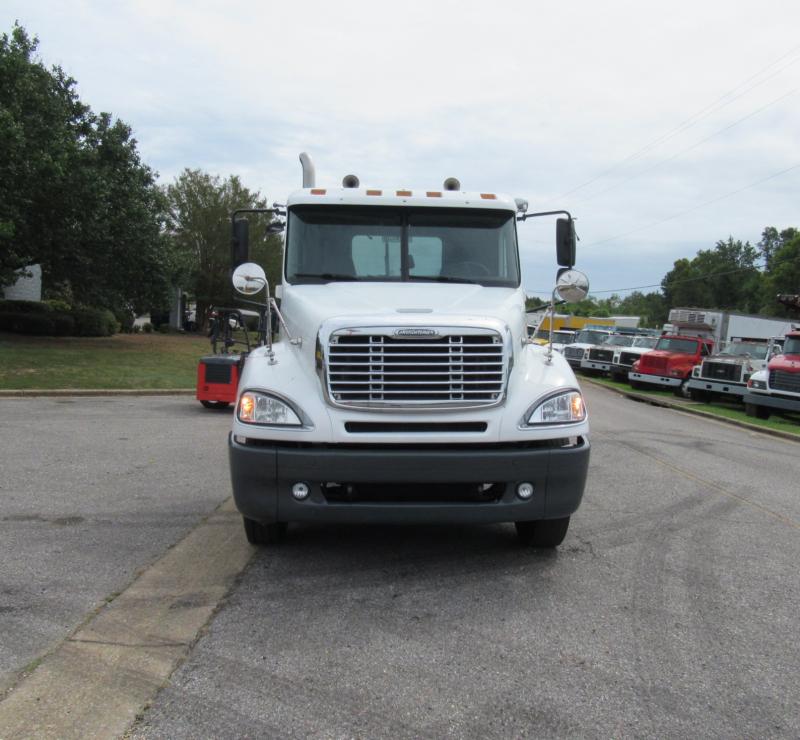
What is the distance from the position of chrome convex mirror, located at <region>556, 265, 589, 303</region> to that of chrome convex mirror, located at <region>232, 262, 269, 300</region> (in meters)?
2.20

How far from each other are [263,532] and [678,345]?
22865 mm

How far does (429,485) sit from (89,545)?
7.98ft

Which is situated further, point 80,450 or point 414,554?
point 80,450

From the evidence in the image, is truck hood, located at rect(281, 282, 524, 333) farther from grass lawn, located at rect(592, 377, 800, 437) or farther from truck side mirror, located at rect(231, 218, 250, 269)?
grass lawn, located at rect(592, 377, 800, 437)

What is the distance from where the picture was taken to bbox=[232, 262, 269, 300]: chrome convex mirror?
18.6 ft

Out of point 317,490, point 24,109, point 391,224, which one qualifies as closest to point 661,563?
point 317,490

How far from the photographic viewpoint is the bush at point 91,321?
3331cm

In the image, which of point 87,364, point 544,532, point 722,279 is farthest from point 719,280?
point 544,532

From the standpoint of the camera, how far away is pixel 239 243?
6414 mm

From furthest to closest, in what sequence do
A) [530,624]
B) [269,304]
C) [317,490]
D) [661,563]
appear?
[269,304] < [661,563] < [317,490] < [530,624]

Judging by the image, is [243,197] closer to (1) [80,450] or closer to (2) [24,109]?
(2) [24,109]

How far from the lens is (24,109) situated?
23.8m

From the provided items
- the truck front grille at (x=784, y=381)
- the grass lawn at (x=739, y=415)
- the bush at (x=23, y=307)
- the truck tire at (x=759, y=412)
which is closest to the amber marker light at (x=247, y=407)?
the grass lawn at (x=739, y=415)

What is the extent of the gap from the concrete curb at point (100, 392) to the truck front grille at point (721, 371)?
1409 centimetres
